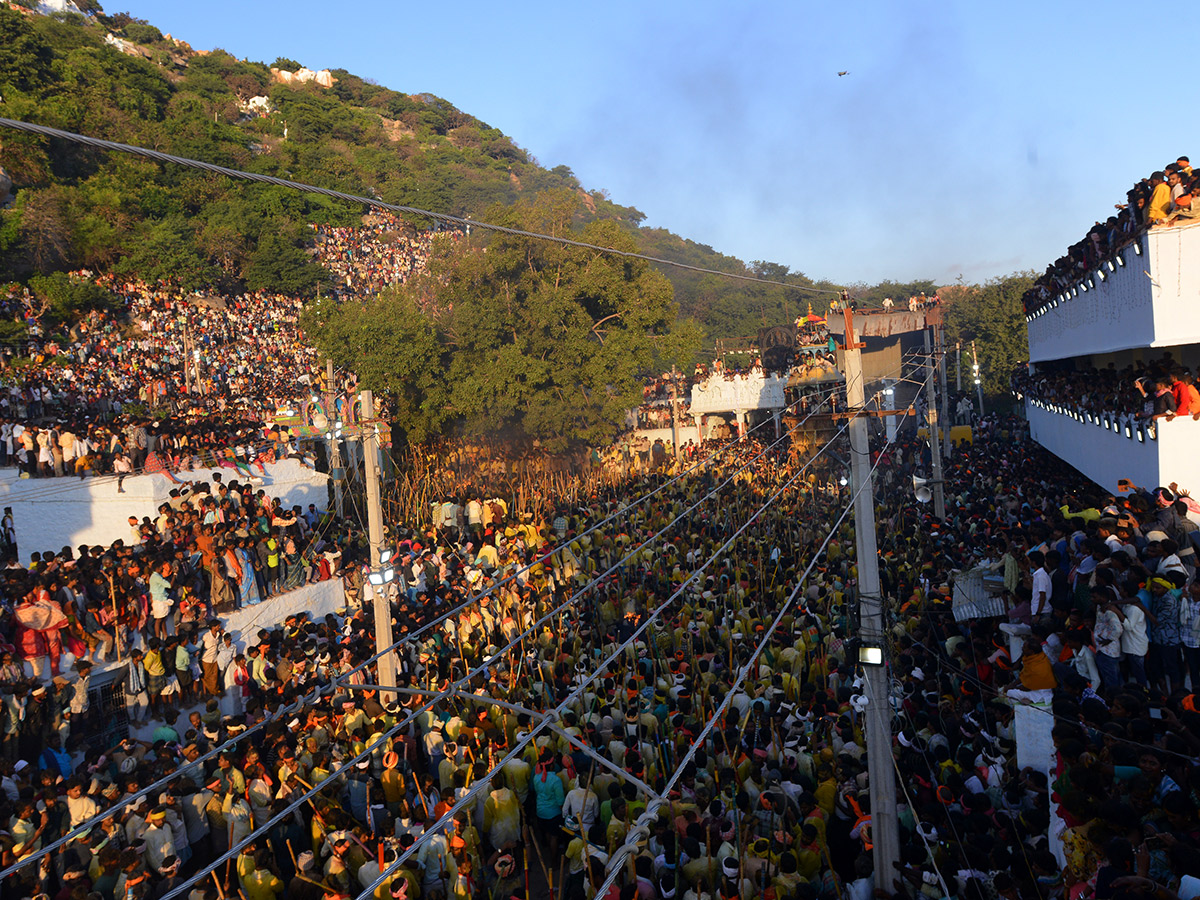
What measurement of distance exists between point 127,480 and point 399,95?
338 feet

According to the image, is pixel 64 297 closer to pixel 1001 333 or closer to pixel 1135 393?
pixel 1135 393

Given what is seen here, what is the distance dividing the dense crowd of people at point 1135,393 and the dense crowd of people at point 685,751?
179 cm

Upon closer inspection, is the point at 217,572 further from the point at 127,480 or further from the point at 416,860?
the point at 416,860

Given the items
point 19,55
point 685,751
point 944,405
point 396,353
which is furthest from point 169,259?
point 685,751

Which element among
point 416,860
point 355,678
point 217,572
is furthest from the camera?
point 217,572

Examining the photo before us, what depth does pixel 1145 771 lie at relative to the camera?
193 inches

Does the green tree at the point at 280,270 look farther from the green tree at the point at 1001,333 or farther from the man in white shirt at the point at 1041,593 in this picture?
the man in white shirt at the point at 1041,593

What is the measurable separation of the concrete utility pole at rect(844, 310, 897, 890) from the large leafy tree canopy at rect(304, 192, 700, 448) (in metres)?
18.2

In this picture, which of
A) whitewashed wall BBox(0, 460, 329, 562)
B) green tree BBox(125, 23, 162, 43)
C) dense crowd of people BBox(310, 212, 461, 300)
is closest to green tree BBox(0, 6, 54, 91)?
dense crowd of people BBox(310, 212, 461, 300)

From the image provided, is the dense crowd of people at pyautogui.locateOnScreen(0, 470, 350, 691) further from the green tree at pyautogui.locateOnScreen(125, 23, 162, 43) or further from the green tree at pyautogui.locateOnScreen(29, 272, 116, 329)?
the green tree at pyautogui.locateOnScreen(125, 23, 162, 43)

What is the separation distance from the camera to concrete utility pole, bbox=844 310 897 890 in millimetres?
6090

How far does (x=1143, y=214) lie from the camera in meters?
11.9

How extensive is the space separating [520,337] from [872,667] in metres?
21.3

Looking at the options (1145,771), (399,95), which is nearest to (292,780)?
(1145,771)
